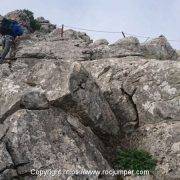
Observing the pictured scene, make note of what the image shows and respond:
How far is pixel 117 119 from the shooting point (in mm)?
18109

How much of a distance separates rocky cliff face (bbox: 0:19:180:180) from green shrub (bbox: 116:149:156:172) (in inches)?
11.1

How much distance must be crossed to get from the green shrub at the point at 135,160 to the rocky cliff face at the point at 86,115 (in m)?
0.28

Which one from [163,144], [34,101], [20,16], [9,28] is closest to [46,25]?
[20,16]

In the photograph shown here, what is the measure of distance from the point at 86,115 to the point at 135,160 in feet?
8.14

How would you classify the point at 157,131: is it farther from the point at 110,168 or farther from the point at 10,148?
the point at 10,148

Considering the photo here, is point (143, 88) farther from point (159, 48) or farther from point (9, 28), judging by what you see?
point (159, 48)

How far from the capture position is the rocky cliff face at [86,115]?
1440cm

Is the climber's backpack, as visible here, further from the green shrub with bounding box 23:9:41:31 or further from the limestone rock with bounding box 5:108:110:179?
the green shrub with bounding box 23:9:41:31

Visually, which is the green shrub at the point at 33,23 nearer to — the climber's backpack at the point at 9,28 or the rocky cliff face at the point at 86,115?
the climber's backpack at the point at 9,28

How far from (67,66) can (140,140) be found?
13.6 feet

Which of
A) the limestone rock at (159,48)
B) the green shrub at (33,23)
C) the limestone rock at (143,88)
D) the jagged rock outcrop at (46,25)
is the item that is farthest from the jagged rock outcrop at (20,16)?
the limestone rock at (143,88)

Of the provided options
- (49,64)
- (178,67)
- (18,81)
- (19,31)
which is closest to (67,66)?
(49,64)

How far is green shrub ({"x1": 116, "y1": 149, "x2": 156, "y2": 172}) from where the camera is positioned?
15789mm

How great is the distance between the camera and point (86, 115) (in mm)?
16453
